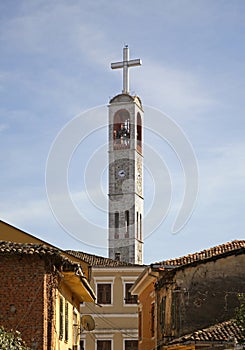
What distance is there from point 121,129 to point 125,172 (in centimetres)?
557

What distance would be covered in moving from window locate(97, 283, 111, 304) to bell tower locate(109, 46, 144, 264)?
33.8 m

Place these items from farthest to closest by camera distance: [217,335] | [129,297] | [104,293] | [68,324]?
[129,297] → [104,293] → [68,324] → [217,335]

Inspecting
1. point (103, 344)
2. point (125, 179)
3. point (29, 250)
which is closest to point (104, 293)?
point (103, 344)

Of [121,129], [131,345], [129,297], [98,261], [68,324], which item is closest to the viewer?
[68,324]

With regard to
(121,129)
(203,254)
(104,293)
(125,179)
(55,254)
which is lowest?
(55,254)

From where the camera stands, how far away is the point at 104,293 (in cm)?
5741

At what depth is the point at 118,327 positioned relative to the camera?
57.7 m

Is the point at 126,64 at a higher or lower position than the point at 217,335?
higher

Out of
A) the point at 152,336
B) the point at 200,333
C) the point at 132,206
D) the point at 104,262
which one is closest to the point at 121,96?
the point at 132,206

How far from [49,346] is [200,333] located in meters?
4.44

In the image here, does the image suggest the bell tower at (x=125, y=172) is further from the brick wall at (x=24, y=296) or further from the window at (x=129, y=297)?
the brick wall at (x=24, y=296)

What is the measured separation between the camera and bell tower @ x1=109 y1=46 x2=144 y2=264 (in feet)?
306

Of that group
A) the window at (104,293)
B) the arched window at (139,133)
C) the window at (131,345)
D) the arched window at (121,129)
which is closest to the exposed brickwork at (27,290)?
the window at (104,293)

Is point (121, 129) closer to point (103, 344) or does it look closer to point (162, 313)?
point (103, 344)
